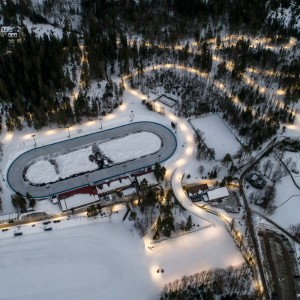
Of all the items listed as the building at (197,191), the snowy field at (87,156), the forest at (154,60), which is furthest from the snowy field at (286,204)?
the snowy field at (87,156)

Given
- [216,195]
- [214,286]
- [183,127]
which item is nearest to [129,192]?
[216,195]

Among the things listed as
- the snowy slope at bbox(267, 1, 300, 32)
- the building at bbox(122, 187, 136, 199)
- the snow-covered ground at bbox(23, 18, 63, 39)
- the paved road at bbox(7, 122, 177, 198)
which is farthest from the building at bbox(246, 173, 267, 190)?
the snow-covered ground at bbox(23, 18, 63, 39)

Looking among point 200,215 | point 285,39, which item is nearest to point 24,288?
point 200,215

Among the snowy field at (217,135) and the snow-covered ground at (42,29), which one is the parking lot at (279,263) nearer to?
the snowy field at (217,135)

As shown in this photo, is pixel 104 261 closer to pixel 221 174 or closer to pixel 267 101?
pixel 221 174

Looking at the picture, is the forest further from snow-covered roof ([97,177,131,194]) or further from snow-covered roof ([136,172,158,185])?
snow-covered roof ([136,172,158,185])
